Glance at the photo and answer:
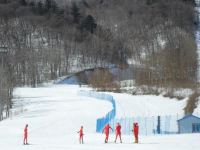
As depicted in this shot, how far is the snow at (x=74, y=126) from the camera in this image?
2456 centimetres

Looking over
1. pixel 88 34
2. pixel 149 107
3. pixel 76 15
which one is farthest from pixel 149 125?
pixel 76 15

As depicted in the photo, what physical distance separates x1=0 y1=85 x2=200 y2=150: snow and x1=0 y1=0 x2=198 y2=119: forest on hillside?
139 feet

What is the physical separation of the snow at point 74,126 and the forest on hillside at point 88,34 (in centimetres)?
4223

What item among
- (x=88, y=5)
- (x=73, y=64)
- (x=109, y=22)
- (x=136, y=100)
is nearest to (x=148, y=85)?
(x=136, y=100)

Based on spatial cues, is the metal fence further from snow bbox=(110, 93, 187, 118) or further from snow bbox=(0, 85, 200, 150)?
snow bbox=(110, 93, 187, 118)

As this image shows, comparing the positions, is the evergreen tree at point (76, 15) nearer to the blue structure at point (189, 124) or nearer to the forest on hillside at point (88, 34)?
the forest on hillside at point (88, 34)

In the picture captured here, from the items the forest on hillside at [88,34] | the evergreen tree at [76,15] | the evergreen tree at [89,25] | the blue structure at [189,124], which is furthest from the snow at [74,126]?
the evergreen tree at [76,15]

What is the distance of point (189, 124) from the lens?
32.6 m

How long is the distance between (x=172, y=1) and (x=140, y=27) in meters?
20.0

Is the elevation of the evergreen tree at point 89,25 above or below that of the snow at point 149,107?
above

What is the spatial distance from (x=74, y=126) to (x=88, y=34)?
107 meters

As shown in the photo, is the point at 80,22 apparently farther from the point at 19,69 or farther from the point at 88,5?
the point at 19,69

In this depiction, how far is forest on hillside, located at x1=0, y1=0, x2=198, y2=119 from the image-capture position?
12025 centimetres

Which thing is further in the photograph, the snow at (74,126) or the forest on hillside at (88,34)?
the forest on hillside at (88,34)
